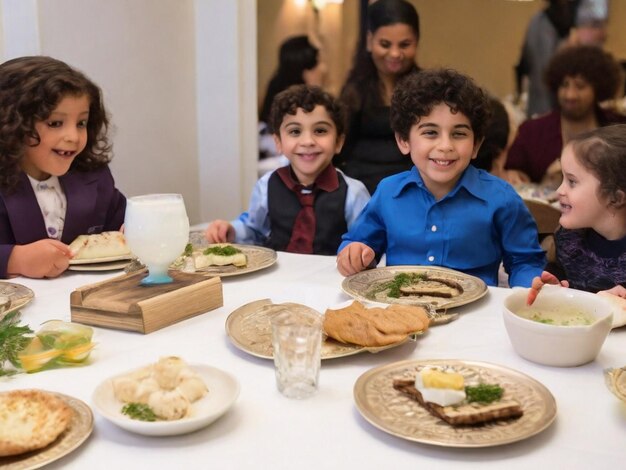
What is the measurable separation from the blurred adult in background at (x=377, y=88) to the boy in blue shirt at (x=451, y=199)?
4.61 ft

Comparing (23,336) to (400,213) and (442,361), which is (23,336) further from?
(400,213)

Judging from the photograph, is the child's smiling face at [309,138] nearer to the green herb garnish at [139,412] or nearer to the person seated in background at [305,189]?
the person seated in background at [305,189]

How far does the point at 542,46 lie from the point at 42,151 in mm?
3345

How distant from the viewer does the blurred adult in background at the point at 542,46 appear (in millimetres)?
4488

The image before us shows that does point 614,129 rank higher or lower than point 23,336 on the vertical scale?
higher

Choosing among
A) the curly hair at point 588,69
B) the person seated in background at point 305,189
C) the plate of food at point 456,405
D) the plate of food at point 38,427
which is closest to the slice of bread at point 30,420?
the plate of food at point 38,427

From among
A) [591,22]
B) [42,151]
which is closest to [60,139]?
[42,151]

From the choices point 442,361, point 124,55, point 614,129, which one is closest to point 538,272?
point 614,129

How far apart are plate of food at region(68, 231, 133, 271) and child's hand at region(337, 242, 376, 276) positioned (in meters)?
0.64

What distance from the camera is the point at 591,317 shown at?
145 cm

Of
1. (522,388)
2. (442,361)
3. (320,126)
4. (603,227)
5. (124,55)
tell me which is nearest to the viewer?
(522,388)

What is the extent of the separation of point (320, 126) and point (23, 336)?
5.70ft

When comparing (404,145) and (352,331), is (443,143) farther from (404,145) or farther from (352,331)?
(352,331)

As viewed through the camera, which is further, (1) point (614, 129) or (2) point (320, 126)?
(2) point (320, 126)
